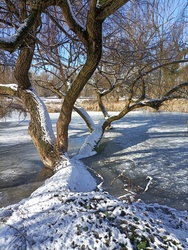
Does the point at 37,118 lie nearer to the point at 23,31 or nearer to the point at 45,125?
the point at 45,125

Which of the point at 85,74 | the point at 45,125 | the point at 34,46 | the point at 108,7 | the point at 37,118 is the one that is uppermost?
the point at 108,7

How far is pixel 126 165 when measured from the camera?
14.1 ft

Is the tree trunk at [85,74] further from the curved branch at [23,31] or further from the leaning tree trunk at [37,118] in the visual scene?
the curved branch at [23,31]

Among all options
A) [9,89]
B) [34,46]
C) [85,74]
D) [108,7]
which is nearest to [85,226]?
[108,7]

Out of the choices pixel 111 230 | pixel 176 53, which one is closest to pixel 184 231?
pixel 111 230

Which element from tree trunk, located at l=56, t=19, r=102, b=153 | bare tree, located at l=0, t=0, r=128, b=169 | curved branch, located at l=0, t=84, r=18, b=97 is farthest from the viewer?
curved branch, located at l=0, t=84, r=18, b=97

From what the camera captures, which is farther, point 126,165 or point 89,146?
point 89,146

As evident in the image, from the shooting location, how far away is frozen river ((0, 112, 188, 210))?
9.96 feet

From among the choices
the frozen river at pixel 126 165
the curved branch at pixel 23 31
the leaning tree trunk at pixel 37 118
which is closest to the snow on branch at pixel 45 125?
the leaning tree trunk at pixel 37 118

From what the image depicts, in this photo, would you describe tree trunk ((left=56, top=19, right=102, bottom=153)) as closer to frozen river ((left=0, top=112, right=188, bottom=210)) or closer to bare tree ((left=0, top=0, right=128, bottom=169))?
bare tree ((left=0, top=0, right=128, bottom=169))

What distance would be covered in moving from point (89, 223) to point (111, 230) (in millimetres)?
138

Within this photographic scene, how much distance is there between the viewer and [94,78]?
7.48 metres

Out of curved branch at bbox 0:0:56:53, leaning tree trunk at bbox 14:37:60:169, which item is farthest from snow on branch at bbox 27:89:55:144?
curved branch at bbox 0:0:56:53

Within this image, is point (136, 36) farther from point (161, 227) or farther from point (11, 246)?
point (11, 246)
